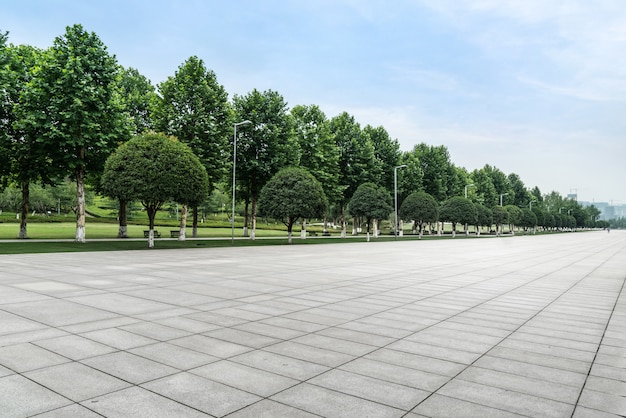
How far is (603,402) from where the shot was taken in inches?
188

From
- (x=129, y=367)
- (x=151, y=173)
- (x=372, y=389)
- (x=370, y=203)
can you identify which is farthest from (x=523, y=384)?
(x=370, y=203)

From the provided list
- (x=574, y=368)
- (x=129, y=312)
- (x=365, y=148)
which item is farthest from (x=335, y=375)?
(x=365, y=148)

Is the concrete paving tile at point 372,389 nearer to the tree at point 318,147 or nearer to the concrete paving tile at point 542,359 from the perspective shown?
the concrete paving tile at point 542,359

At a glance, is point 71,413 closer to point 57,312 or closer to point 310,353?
point 310,353

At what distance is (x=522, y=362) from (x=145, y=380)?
16.4 ft

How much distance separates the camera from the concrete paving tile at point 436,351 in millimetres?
6297

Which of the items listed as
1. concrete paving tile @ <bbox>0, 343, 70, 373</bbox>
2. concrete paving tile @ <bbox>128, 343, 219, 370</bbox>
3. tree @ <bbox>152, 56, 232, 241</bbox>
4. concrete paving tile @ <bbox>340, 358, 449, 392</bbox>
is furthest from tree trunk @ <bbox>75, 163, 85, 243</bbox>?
concrete paving tile @ <bbox>340, 358, 449, 392</bbox>

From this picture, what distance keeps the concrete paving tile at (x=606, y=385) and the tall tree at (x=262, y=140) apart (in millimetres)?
40462

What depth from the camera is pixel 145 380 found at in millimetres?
Answer: 5125

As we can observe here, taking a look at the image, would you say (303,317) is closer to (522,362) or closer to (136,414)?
(522,362)

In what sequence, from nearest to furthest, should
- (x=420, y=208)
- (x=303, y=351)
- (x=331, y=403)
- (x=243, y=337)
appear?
(x=331, y=403) < (x=303, y=351) < (x=243, y=337) < (x=420, y=208)

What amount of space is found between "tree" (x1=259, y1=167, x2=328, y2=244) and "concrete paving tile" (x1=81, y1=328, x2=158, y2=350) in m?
32.1

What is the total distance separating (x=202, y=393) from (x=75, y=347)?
2792 mm

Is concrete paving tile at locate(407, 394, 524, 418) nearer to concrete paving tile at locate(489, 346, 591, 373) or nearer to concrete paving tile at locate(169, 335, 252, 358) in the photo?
concrete paving tile at locate(489, 346, 591, 373)
